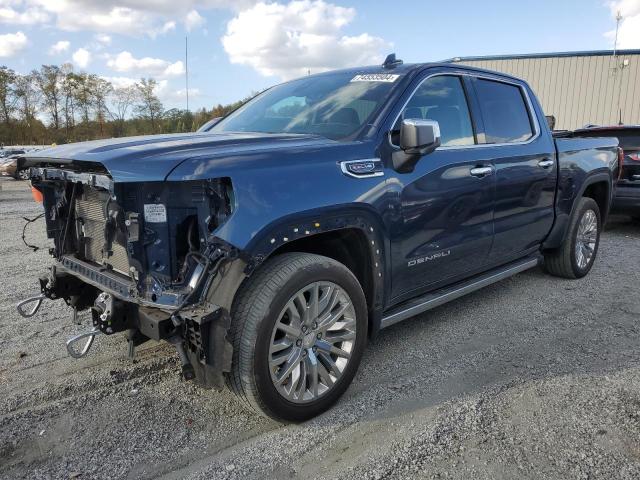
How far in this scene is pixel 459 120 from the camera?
153 inches

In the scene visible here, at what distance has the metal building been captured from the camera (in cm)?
2077

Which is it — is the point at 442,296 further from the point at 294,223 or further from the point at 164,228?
the point at 164,228

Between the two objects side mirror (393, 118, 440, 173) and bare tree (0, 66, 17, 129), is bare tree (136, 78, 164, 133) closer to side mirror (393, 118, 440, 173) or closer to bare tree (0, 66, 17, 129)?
bare tree (0, 66, 17, 129)

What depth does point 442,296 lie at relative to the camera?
→ 3740 mm

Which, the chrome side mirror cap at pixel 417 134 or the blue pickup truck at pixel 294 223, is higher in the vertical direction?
the chrome side mirror cap at pixel 417 134

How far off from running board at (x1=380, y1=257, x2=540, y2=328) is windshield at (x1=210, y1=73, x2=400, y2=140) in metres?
1.22

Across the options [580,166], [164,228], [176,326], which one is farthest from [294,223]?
[580,166]

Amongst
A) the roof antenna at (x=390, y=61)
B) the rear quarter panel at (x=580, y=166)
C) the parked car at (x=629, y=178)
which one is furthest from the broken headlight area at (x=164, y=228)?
the parked car at (x=629, y=178)

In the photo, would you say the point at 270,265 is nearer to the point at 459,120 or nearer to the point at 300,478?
the point at 300,478

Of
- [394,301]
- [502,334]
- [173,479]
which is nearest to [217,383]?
[173,479]

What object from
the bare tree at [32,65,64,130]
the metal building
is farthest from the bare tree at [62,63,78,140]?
the metal building

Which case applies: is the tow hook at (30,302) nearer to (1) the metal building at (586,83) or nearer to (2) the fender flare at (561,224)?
(2) the fender flare at (561,224)

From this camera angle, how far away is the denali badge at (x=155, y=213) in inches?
99.7

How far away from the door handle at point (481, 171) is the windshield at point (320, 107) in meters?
0.88
